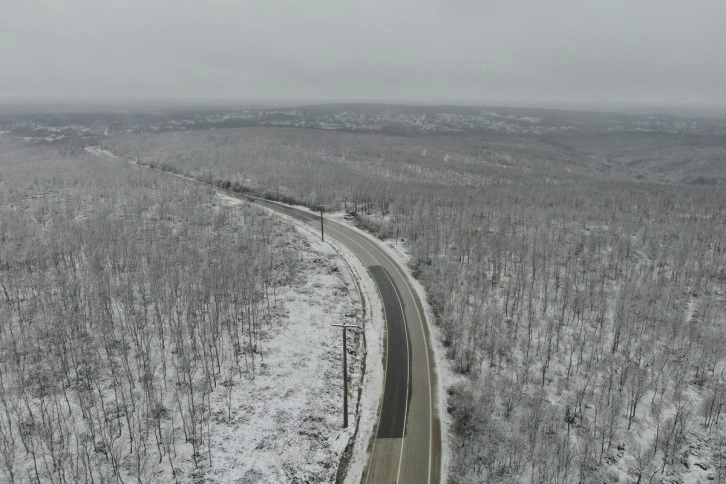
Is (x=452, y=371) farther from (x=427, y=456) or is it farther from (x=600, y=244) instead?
(x=600, y=244)

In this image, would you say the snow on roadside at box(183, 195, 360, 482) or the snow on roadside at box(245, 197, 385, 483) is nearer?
the snow on roadside at box(183, 195, 360, 482)

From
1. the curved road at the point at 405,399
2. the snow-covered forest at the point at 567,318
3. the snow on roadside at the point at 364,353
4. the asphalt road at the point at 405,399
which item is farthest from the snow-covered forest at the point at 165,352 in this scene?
the snow-covered forest at the point at 567,318

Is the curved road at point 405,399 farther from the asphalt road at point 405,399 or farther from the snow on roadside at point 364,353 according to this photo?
the snow on roadside at point 364,353

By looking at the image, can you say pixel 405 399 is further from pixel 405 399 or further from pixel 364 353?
pixel 364 353

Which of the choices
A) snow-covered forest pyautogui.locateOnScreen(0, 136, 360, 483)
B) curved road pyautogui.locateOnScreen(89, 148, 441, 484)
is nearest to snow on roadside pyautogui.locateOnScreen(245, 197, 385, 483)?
curved road pyautogui.locateOnScreen(89, 148, 441, 484)

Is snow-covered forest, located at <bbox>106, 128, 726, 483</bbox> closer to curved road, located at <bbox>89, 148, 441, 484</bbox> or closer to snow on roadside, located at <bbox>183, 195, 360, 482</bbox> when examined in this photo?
A: curved road, located at <bbox>89, 148, 441, 484</bbox>

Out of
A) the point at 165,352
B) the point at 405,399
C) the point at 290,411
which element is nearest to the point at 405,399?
the point at 405,399

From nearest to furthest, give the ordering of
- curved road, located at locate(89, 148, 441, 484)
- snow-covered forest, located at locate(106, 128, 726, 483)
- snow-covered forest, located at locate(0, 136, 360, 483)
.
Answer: snow-covered forest, located at locate(0, 136, 360, 483) → curved road, located at locate(89, 148, 441, 484) → snow-covered forest, located at locate(106, 128, 726, 483)
